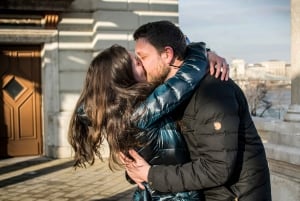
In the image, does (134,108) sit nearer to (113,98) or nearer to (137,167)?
(113,98)

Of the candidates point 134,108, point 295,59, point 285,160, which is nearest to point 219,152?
point 134,108

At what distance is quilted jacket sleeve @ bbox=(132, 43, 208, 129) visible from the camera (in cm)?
201

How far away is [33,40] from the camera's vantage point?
417 inches

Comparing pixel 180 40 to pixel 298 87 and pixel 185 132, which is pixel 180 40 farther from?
pixel 298 87

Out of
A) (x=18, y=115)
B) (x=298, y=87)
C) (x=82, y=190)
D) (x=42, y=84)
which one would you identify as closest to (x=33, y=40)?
(x=42, y=84)

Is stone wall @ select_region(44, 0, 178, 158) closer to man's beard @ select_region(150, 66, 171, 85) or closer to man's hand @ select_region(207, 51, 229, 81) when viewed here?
man's hand @ select_region(207, 51, 229, 81)

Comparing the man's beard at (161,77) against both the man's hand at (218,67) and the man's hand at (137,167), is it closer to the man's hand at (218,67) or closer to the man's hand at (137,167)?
the man's hand at (218,67)

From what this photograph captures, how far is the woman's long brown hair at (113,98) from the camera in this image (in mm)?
2043

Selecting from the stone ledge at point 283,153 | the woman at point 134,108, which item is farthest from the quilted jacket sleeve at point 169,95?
the stone ledge at point 283,153

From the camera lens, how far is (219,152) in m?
1.95

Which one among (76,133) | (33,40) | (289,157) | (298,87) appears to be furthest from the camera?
(33,40)

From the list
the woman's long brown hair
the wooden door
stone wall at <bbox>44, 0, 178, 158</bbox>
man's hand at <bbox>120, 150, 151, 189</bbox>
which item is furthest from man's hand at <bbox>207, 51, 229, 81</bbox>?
the wooden door

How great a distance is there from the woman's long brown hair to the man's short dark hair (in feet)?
0.42

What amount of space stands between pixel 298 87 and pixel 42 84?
7.01 metres
